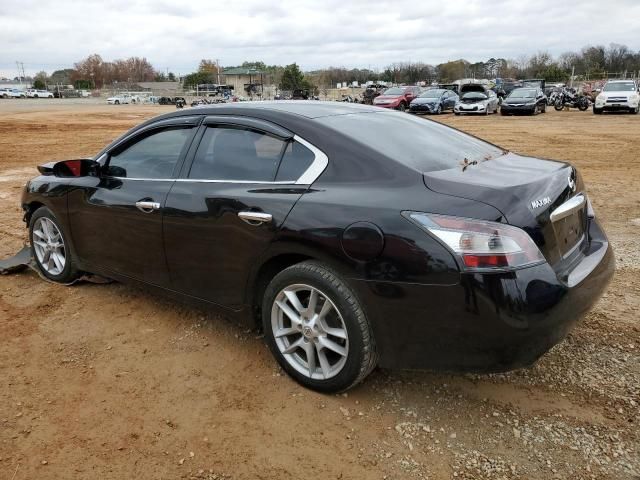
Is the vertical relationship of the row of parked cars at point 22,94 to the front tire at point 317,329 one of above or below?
above

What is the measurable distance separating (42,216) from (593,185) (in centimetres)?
799

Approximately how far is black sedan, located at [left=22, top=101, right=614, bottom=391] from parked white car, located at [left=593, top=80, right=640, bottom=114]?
26.1 meters

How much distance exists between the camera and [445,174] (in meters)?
2.83

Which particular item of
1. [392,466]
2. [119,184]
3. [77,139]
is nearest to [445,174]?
[392,466]

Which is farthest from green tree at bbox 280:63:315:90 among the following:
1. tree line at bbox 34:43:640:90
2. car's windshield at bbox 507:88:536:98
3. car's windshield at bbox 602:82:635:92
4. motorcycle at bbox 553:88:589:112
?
car's windshield at bbox 602:82:635:92

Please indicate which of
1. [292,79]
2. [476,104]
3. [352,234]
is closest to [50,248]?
[352,234]

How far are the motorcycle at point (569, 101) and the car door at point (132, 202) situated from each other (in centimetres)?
3147

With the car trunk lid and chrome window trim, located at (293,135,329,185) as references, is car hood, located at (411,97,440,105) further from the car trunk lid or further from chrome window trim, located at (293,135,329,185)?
chrome window trim, located at (293,135,329,185)

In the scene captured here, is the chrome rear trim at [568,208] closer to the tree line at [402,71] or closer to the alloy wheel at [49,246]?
the alloy wheel at [49,246]

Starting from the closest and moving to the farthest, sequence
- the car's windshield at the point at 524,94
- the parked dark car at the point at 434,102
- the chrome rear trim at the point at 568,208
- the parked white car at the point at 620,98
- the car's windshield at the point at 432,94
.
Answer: the chrome rear trim at the point at 568,208 → the parked white car at the point at 620,98 → the car's windshield at the point at 524,94 → the parked dark car at the point at 434,102 → the car's windshield at the point at 432,94

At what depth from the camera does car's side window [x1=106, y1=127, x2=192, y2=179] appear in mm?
3686

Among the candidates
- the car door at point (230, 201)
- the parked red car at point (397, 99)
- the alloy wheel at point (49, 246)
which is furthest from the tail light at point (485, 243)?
the parked red car at point (397, 99)

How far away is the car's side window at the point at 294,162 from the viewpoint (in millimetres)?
3045

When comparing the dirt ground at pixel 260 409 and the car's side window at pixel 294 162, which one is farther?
the car's side window at pixel 294 162
